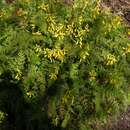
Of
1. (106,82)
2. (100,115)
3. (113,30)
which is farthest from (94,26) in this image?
(100,115)

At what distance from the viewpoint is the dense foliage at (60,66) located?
4.55 metres

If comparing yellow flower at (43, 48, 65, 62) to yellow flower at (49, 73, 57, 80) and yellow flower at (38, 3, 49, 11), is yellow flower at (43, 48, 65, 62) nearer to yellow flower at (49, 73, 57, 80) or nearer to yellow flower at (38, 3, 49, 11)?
yellow flower at (49, 73, 57, 80)

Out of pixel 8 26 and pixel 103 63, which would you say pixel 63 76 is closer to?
pixel 103 63

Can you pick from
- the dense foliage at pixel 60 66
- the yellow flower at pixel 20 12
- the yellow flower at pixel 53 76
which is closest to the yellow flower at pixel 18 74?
the dense foliage at pixel 60 66

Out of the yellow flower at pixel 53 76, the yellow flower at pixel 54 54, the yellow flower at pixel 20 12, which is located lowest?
the yellow flower at pixel 53 76

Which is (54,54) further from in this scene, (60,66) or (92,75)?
(92,75)

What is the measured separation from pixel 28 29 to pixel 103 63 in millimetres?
778

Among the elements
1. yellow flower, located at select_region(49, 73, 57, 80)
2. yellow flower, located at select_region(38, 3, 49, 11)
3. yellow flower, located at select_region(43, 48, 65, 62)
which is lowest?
yellow flower, located at select_region(49, 73, 57, 80)

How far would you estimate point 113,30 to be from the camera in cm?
485

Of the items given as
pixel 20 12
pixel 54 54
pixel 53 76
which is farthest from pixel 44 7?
pixel 53 76

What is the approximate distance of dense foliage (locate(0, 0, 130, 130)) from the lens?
14.9ft

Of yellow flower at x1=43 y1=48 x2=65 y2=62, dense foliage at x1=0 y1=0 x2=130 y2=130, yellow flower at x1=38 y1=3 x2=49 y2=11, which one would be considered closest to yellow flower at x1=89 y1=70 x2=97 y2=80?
dense foliage at x1=0 y1=0 x2=130 y2=130

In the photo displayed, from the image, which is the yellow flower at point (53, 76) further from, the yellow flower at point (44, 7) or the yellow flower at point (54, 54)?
the yellow flower at point (44, 7)

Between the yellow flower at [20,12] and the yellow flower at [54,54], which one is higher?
the yellow flower at [20,12]
